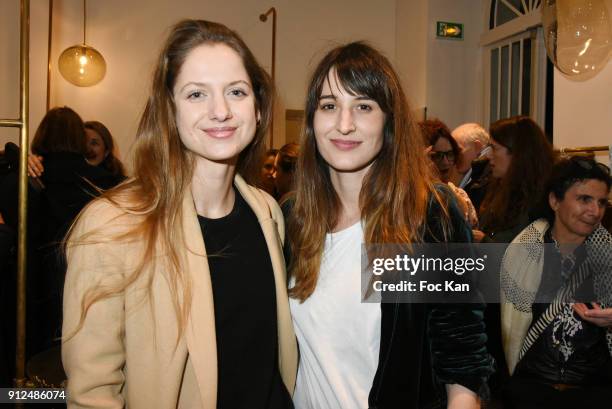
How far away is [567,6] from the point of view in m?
2.21

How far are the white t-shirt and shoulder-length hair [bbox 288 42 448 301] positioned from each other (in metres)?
0.04

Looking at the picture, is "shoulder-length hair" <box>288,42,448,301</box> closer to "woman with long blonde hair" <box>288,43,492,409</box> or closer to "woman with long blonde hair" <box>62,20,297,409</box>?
"woman with long blonde hair" <box>288,43,492,409</box>

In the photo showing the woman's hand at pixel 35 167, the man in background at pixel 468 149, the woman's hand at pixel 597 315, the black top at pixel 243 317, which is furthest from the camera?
the man in background at pixel 468 149

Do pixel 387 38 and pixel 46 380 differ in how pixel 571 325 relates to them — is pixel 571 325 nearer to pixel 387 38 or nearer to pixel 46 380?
pixel 46 380

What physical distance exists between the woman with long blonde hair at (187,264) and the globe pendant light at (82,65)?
173 inches

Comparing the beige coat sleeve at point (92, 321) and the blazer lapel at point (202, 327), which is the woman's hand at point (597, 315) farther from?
the beige coat sleeve at point (92, 321)

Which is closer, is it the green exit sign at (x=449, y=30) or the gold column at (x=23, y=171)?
the gold column at (x=23, y=171)

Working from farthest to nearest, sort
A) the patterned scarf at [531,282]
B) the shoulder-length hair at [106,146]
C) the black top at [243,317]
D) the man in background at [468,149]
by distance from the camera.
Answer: the shoulder-length hair at [106,146] < the man in background at [468,149] < the patterned scarf at [531,282] < the black top at [243,317]

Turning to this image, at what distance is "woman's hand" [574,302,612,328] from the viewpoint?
2029 millimetres

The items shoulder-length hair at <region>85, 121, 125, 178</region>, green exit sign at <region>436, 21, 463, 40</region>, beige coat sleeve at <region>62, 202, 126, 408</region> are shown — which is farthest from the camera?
green exit sign at <region>436, 21, 463, 40</region>

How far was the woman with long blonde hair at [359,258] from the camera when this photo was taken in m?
1.39

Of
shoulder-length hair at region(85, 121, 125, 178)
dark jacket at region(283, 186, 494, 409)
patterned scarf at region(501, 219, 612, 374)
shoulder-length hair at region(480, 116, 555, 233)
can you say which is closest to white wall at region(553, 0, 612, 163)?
shoulder-length hair at region(480, 116, 555, 233)

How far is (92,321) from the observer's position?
→ 1.19 metres

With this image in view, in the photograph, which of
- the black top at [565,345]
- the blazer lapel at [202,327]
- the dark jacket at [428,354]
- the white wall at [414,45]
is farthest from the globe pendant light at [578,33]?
the white wall at [414,45]
